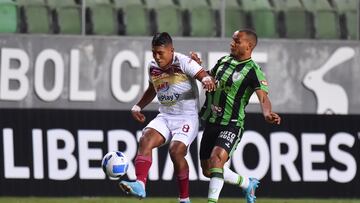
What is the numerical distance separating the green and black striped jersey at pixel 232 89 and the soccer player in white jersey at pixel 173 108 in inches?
9.2

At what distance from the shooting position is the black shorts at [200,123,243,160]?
43.3 ft

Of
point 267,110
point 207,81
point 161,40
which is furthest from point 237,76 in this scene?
point 161,40

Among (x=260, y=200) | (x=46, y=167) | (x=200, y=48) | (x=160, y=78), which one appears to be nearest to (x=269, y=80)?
(x=200, y=48)

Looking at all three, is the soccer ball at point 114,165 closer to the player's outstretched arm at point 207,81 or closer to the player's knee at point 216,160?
the player's knee at point 216,160

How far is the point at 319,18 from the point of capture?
20516 mm

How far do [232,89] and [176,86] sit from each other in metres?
0.61

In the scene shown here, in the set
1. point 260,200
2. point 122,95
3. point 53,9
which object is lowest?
point 260,200

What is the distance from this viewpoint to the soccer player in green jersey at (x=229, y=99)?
13.2 meters

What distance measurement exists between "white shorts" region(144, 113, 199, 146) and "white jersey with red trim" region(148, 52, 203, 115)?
0.06 metres

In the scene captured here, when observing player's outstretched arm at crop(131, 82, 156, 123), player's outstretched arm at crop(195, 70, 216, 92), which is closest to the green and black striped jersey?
player's outstretched arm at crop(195, 70, 216, 92)

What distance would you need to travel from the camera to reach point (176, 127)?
13312 mm

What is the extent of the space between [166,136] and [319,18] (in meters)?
7.81

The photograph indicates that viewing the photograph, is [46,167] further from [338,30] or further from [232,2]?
[338,30]

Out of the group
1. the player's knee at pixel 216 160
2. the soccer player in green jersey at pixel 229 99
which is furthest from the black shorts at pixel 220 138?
the player's knee at pixel 216 160
